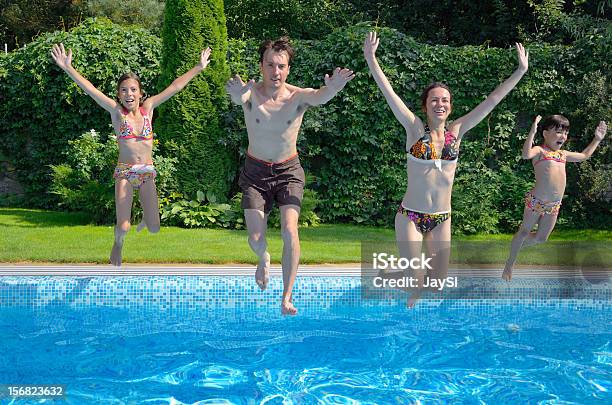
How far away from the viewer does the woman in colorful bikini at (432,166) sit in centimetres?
574

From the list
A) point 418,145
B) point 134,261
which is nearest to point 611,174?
point 418,145

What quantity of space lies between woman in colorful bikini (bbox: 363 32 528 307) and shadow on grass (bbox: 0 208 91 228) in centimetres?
754

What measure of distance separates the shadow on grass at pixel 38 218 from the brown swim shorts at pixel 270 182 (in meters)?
6.61

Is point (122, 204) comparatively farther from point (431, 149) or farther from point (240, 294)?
point (431, 149)

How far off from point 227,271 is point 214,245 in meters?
1.68

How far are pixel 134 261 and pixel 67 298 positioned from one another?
4.62 ft

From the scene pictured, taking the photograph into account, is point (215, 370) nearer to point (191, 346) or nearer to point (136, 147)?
point (191, 346)

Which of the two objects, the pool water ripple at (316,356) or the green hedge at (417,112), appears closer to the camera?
the pool water ripple at (316,356)

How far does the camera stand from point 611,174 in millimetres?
11555

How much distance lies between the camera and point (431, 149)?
5734 millimetres

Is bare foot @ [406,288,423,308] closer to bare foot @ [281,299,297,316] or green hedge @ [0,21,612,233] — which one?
bare foot @ [281,299,297,316]

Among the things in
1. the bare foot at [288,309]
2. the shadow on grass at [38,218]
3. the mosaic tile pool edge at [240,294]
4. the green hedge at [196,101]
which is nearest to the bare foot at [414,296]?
the bare foot at [288,309]

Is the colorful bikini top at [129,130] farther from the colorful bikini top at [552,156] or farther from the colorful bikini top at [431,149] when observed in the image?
the colorful bikini top at [552,156]

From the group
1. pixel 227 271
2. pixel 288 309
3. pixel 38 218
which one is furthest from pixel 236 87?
pixel 38 218
